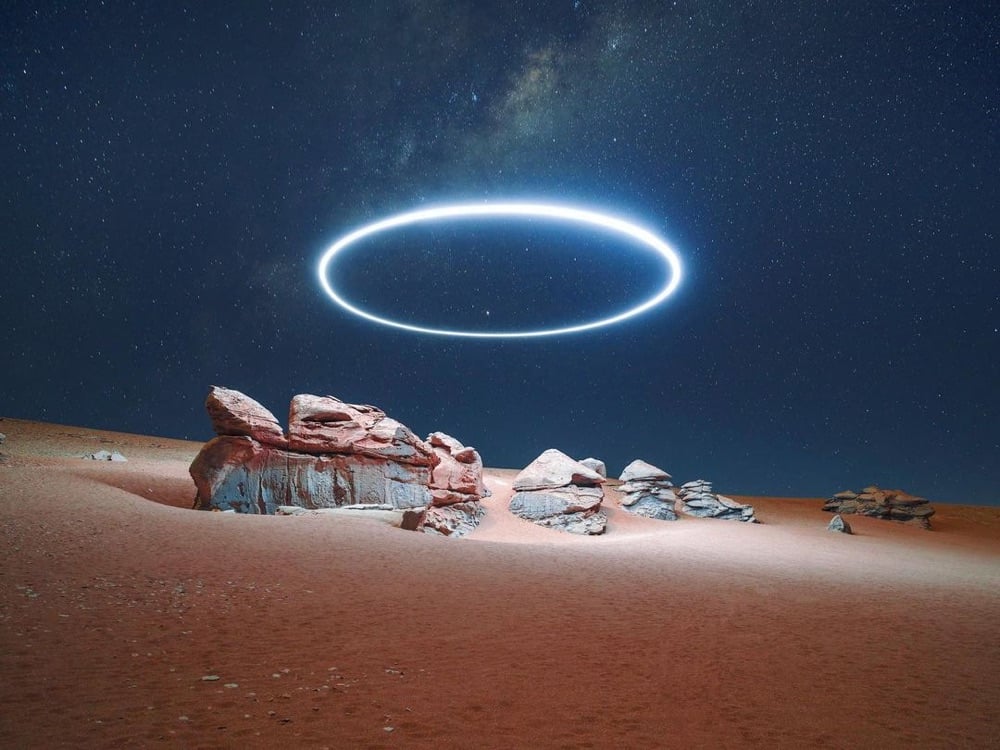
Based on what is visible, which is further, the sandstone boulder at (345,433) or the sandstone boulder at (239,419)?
the sandstone boulder at (345,433)

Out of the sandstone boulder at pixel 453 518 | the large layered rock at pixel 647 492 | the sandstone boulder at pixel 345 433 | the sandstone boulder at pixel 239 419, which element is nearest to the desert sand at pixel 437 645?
the sandstone boulder at pixel 239 419

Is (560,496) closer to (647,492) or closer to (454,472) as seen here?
(454,472)

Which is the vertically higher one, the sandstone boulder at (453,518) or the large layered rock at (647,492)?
the large layered rock at (647,492)

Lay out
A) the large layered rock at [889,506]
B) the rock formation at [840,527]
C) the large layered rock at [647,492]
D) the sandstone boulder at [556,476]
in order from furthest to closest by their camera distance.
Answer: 1. the large layered rock at [889,506]
2. the large layered rock at [647,492]
3. the rock formation at [840,527]
4. the sandstone boulder at [556,476]

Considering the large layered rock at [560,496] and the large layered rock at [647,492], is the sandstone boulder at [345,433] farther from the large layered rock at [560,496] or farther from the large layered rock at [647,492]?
the large layered rock at [647,492]

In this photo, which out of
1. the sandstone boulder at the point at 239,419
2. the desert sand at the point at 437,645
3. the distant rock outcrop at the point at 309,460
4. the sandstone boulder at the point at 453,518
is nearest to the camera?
the desert sand at the point at 437,645

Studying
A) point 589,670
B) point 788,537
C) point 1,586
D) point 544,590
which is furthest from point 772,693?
point 788,537

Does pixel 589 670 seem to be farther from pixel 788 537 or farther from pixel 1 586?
pixel 788 537

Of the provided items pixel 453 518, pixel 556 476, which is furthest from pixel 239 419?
pixel 556 476

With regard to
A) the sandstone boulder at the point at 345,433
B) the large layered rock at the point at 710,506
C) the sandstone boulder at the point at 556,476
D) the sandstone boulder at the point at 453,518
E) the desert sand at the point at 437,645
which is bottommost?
the desert sand at the point at 437,645
